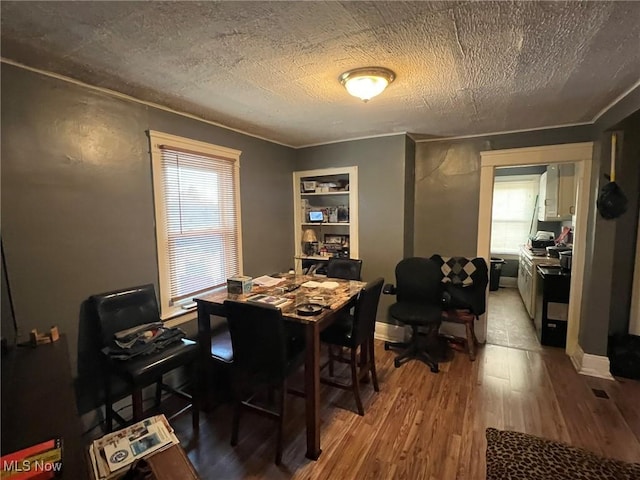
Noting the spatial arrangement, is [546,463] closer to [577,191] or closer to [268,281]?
[268,281]

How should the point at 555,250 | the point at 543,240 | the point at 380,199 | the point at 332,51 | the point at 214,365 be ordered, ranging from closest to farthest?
the point at 332,51
the point at 214,365
the point at 380,199
the point at 555,250
the point at 543,240

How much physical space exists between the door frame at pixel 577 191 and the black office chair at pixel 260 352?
A: 2.67 metres

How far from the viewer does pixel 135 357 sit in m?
1.99

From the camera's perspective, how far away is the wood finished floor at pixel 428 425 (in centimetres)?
187

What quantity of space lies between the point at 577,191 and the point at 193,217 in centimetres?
378

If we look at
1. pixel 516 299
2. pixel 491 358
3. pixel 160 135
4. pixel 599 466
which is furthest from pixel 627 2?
pixel 516 299

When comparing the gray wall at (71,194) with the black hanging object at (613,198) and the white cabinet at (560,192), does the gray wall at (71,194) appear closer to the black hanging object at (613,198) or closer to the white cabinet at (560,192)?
the black hanging object at (613,198)

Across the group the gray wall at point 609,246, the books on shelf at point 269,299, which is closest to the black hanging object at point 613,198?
the gray wall at point 609,246

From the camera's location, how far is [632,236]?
112 inches

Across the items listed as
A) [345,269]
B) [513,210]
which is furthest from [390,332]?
[513,210]

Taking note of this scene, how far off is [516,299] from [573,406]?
3183 millimetres

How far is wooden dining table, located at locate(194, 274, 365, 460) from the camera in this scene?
6.31ft

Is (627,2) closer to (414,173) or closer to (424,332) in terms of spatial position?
(414,173)

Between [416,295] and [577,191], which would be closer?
[577,191]
